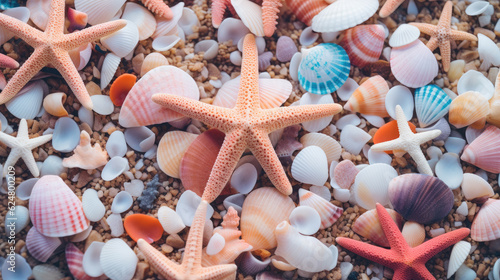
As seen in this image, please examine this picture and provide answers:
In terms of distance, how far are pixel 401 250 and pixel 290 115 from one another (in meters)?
0.66

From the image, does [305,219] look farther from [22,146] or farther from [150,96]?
[22,146]

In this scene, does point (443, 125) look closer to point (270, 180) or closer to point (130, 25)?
point (270, 180)

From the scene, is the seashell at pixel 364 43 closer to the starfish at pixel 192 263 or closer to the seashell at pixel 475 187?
the seashell at pixel 475 187

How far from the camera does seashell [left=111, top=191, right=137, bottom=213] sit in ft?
4.89

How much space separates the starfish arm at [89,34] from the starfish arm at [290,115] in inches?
27.3

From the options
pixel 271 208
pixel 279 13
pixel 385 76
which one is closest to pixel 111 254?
pixel 271 208

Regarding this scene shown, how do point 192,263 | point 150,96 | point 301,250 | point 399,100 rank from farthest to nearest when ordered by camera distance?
point 399,100 → point 150,96 → point 301,250 → point 192,263

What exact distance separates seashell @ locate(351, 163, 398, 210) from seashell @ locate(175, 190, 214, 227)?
2.02ft

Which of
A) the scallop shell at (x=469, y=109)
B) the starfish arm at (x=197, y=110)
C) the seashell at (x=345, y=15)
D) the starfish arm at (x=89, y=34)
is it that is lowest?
the scallop shell at (x=469, y=109)

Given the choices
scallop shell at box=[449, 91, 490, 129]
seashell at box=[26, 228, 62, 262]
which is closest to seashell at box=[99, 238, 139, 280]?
seashell at box=[26, 228, 62, 262]

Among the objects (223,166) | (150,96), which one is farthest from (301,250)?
(150,96)

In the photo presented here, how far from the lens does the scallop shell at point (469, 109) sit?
1.55m

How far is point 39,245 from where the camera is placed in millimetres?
1433

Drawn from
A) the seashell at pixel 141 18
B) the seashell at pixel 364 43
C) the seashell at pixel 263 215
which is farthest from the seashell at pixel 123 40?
the seashell at pixel 364 43
